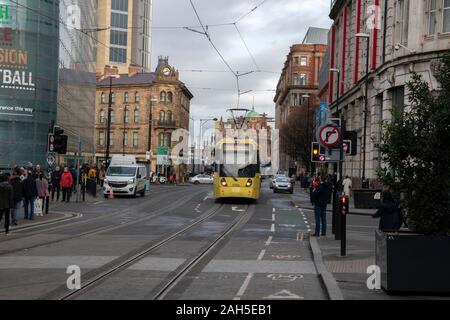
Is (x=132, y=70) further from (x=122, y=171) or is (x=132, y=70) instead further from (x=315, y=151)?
(x=315, y=151)

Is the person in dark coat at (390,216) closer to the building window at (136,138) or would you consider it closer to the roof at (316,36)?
the building window at (136,138)

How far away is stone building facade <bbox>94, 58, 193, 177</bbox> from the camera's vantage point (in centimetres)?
9350

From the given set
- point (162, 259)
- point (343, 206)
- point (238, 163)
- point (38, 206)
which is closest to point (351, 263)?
point (343, 206)

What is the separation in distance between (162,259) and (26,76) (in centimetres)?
3330

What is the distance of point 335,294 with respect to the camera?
375 inches

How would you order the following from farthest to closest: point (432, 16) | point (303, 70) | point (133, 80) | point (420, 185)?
point (303, 70), point (133, 80), point (432, 16), point (420, 185)

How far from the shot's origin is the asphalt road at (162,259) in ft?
32.7


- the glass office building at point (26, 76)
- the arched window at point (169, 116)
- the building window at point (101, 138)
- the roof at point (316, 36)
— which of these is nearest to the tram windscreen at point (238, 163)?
the glass office building at point (26, 76)

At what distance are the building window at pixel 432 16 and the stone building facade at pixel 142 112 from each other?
60.5 meters

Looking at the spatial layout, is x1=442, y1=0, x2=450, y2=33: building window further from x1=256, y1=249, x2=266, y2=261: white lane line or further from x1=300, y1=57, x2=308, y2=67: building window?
x1=300, y1=57, x2=308, y2=67: building window

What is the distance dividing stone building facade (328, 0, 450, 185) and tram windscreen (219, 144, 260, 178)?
6.69 m

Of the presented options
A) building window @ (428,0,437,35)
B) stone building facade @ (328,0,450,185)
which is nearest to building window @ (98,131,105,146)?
stone building facade @ (328,0,450,185)

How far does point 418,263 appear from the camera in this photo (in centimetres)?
959
